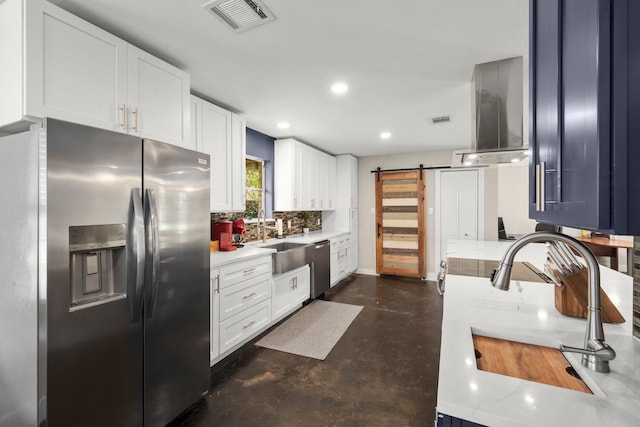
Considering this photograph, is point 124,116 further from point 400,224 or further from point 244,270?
point 400,224

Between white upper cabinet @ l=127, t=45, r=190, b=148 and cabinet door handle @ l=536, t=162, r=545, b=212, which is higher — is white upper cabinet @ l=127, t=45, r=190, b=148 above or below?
above

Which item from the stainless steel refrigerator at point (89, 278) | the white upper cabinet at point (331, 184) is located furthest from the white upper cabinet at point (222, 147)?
the white upper cabinet at point (331, 184)

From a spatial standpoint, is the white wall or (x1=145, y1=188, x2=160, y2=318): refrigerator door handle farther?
the white wall

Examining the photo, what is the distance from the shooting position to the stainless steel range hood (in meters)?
2.08

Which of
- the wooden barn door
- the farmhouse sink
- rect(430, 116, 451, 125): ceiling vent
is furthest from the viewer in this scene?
the wooden barn door

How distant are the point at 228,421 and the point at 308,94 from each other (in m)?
2.63

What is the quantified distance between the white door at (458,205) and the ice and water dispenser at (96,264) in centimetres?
493

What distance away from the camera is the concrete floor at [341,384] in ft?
6.40

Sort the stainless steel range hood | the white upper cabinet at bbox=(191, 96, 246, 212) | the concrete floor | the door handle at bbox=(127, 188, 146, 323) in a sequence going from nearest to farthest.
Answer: the door handle at bbox=(127, 188, 146, 323) → the concrete floor → the stainless steel range hood → the white upper cabinet at bbox=(191, 96, 246, 212)

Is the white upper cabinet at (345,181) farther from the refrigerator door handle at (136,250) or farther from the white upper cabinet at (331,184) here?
the refrigerator door handle at (136,250)

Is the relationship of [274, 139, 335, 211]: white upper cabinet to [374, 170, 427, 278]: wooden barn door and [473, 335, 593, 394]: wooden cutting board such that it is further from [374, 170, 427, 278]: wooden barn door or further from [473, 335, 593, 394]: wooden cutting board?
[473, 335, 593, 394]: wooden cutting board

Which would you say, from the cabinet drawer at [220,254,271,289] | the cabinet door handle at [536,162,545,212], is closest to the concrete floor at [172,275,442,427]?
the cabinet drawer at [220,254,271,289]

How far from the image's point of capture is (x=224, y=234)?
3.07 metres

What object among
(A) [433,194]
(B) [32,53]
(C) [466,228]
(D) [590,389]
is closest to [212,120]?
(B) [32,53]
